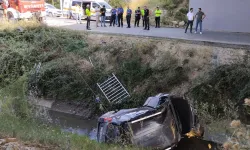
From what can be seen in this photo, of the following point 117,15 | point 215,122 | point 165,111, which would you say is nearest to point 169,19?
point 117,15

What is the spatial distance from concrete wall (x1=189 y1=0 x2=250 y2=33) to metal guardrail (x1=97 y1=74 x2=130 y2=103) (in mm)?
9149

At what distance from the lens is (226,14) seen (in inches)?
820

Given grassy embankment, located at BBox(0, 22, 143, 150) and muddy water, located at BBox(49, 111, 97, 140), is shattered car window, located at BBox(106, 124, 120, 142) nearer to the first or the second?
grassy embankment, located at BBox(0, 22, 143, 150)

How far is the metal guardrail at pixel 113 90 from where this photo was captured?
49.8ft

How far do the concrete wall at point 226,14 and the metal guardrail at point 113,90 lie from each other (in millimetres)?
9149

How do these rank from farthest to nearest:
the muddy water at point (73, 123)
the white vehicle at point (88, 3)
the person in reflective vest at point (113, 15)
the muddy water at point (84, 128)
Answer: the white vehicle at point (88, 3) < the person in reflective vest at point (113, 15) < the muddy water at point (73, 123) < the muddy water at point (84, 128)

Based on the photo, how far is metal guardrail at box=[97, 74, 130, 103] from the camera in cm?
1517

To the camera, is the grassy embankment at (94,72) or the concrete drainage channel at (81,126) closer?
the concrete drainage channel at (81,126)

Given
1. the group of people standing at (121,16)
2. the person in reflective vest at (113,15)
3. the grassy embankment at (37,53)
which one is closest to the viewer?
the grassy embankment at (37,53)

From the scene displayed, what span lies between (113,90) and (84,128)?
2405mm

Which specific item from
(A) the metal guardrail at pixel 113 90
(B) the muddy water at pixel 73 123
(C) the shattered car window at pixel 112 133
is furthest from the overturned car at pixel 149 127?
(A) the metal guardrail at pixel 113 90

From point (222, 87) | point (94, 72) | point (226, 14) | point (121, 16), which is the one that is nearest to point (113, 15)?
point (121, 16)

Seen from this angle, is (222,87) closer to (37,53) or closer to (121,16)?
(37,53)

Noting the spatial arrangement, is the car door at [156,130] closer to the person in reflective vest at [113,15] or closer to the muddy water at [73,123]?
the muddy water at [73,123]
